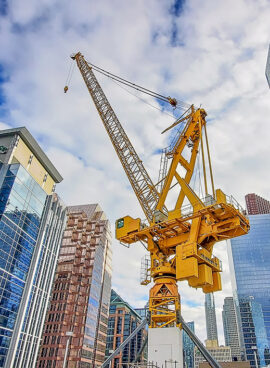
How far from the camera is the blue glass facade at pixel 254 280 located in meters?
136

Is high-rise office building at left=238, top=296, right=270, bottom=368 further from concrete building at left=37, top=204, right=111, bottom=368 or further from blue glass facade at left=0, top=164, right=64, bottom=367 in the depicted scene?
blue glass facade at left=0, top=164, right=64, bottom=367

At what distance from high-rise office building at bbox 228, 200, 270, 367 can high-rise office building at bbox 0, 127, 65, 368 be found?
10697 cm

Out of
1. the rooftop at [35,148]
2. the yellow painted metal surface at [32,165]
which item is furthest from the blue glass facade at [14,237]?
the rooftop at [35,148]

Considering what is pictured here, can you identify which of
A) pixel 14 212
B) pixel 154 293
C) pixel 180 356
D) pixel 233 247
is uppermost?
pixel 233 247

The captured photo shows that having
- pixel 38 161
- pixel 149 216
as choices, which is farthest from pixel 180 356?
pixel 38 161

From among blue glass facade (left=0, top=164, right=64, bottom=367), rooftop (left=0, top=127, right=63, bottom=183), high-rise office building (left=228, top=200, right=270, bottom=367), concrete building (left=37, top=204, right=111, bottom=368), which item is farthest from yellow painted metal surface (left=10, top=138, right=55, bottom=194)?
high-rise office building (left=228, top=200, right=270, bottom=367)

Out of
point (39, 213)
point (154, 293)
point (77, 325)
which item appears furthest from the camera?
point (77, 325)

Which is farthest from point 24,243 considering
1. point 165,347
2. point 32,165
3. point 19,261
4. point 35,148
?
point 165,347

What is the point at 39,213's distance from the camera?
56594 millimetres

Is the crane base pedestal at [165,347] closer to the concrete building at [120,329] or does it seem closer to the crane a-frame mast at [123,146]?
the crane a-frame mast at [123,146]

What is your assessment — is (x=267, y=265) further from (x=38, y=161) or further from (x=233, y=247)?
(x=38, y=161)

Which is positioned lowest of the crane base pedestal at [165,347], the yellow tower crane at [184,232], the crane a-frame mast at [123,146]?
the crane base pedestal at [165,347]

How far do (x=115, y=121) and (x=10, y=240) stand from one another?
2551 centimetres

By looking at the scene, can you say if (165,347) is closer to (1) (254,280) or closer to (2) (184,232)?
(2) (184,232)
